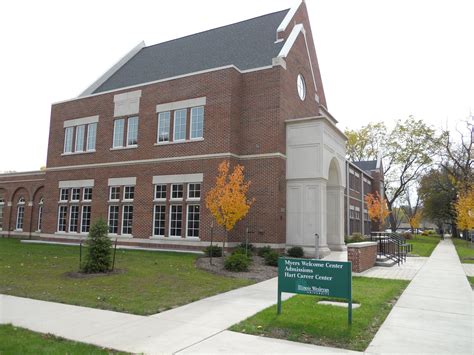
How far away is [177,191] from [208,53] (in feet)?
33.1

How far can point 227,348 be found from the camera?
599 centimetres

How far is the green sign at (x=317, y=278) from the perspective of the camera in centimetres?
731

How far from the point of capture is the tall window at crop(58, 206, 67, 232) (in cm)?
2638

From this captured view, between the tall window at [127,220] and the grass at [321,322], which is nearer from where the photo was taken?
the grass at [321,322]

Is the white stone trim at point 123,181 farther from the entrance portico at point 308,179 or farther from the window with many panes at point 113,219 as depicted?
the entrance portico at point 308,179

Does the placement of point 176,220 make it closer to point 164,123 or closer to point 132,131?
point 164,123

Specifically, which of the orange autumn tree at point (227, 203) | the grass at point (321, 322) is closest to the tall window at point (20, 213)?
the orange autumn tree at point (227, 203)

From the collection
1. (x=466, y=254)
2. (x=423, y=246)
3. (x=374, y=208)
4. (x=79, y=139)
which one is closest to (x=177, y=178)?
(x=79, y=139)

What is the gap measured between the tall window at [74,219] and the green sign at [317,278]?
2118 centimetres

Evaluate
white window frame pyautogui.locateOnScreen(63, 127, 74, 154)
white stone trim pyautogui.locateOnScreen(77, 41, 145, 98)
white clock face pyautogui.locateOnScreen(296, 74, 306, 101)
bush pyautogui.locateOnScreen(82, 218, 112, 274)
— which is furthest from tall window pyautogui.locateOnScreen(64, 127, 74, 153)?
bush pyautogui.locateOnScreen(82, 218, 112, 274)

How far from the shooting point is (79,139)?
1067 inches

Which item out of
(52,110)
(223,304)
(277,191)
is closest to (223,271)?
(223,304)

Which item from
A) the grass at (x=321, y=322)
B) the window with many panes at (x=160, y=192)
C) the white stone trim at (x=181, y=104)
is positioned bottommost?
the grass at (x=321, y=322)

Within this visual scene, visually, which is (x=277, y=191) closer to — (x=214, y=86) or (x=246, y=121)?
(x=246, y=121)
